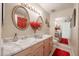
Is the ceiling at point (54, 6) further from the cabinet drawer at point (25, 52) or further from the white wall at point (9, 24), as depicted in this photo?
the cabinet drawer at point (25, 52)

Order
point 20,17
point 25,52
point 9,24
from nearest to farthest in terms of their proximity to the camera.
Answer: point 25,52 < point 9,24 < point 20,17

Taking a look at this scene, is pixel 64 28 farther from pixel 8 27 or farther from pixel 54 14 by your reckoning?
pixel 8 27

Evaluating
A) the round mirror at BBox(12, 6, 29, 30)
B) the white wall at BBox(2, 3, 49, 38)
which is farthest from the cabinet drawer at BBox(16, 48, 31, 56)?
the round mirror at BBox(12, 6, 29, 30)

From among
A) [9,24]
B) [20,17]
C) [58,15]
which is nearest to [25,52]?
[9,24]

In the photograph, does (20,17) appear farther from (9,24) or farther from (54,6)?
(54,6)

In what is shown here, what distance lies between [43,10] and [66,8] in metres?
0.43

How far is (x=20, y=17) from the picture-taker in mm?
1506

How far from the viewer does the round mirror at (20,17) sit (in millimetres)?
1466

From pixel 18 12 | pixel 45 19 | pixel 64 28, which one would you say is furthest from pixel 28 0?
pixel 64 28

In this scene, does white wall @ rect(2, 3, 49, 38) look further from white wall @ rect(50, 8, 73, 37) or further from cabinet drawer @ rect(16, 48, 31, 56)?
cabinet drawer @ rect(16, 48, 31, 56)

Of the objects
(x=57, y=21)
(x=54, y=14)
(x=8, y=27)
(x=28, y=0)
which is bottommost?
(x=8, y=27)

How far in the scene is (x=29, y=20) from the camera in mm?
1651

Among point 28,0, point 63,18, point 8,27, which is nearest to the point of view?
point 28,0

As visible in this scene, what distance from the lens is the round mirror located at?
1466mm
